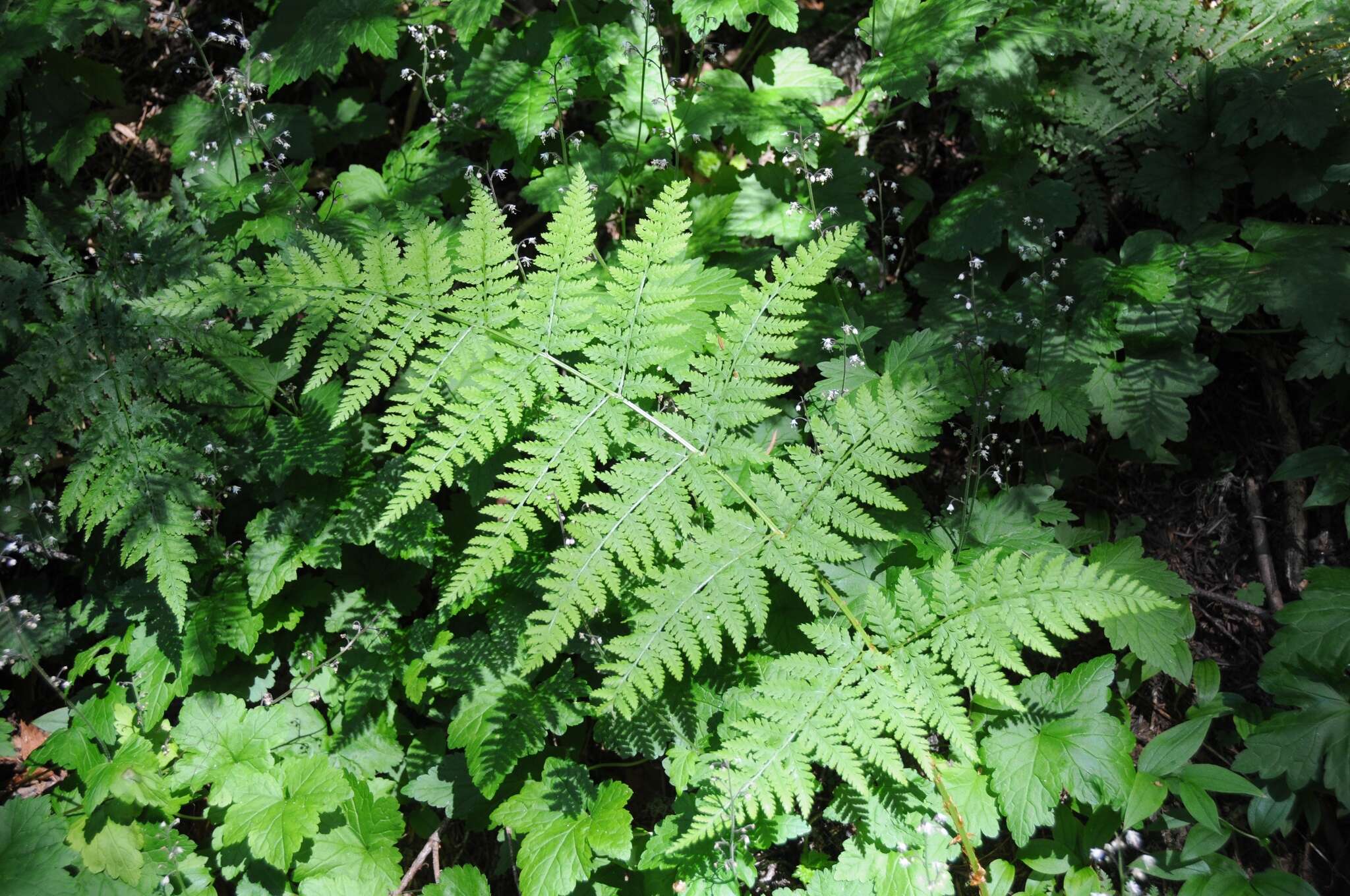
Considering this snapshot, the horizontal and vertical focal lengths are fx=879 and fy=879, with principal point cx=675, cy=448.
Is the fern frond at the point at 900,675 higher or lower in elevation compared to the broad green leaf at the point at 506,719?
higher

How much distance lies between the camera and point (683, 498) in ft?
7.96

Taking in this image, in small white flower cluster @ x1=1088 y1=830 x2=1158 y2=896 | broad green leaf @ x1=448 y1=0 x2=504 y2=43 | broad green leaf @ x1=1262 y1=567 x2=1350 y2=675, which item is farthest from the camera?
broad green leaf @ x1=448 y1=0 x2=504 y2=43

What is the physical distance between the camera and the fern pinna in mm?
2223

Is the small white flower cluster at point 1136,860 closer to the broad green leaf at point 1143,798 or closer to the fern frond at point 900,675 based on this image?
the broad green leaf at point 1143,798

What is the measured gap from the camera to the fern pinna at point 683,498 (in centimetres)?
222

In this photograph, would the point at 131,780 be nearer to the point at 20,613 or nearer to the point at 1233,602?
the point at 20,613

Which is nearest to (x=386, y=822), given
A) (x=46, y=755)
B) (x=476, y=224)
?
(x=46, y=755)

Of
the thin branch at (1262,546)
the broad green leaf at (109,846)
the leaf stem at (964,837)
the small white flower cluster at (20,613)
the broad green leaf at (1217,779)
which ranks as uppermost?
the thin branch at (1262,546)

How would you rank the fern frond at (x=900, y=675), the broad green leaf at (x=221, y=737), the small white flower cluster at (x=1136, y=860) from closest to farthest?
the fern frond at (x=900, y=675), the small white flower cluster at (x=1136, y=860), the broad green leaf at (x=221, y=737)

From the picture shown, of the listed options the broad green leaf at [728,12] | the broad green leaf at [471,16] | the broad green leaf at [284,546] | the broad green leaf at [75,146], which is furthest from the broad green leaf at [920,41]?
the broad green leaf at [75,146]

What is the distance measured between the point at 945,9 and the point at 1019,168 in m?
0.67

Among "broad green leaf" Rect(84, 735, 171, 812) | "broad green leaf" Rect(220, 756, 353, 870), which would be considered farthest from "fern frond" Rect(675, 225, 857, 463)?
"broad green leaf" Rect(84, 735, 171, 812)

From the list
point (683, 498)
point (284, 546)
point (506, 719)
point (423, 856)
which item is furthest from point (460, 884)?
point (683, 498)

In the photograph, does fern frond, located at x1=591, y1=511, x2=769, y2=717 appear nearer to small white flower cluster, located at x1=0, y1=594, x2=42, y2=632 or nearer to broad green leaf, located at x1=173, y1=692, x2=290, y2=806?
broad green leaf, located at x1=173, y1=692, x2=290, y2=806
